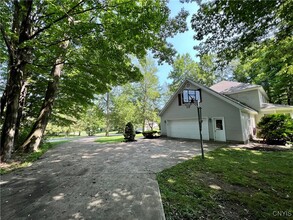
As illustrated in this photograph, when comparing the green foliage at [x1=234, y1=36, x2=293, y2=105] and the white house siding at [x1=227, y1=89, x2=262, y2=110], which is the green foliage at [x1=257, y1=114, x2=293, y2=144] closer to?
the green foliage at [x1=234, y1=36, x2=293, y2=105]

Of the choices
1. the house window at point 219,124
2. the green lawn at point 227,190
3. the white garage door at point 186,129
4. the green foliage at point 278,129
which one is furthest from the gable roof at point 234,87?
the green lawn at point 227,190

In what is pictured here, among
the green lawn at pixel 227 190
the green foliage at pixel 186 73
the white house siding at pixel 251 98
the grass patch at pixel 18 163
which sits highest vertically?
the green foliage at pixel 186 73

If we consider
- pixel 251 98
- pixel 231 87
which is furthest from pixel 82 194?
pixel 231 87

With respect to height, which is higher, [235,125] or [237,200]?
[235,125]

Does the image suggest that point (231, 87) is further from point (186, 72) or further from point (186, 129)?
point (186, 72)

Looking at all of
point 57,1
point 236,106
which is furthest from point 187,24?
point 236,106

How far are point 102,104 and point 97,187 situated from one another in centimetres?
2383

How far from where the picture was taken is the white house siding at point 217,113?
37.6 feet

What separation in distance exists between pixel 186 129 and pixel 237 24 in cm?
1057

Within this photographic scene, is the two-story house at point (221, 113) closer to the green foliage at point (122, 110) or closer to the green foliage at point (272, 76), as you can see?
the green foliage at point (272, 76)

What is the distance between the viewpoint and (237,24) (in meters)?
5.54

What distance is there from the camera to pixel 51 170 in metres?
5.84

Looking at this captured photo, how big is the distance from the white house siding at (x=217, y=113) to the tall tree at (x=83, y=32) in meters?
6.90

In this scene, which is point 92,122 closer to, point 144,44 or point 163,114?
point 163,114
